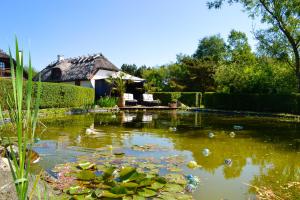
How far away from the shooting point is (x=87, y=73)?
30516 millimetres

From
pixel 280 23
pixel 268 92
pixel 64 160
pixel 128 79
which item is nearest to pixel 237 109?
pixel 268 92

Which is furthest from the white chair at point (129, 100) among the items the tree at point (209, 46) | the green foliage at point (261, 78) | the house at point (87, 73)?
the tree at point (209, 46)

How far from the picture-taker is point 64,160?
592 cm

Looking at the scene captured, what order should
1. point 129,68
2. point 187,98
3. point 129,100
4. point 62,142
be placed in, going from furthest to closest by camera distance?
1. point 129,68
2. point 187,98
3. point 129,100
4. point 62,142

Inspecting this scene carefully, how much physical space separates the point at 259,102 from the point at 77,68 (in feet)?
61.4

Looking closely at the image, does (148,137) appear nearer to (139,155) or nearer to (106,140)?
(106,140)

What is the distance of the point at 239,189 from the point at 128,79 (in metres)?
23.2

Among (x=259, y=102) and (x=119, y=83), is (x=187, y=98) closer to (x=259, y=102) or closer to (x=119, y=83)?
(x=119, y=83)

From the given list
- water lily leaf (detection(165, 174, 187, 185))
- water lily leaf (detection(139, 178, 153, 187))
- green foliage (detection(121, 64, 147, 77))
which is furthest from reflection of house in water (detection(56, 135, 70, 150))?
green foliage (detection(121, 64, 147, 77))

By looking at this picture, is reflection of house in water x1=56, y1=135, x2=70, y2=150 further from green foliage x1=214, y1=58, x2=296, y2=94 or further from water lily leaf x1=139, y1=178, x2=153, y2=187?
green foliage x1=214, y1=58, x2=296, y2=94

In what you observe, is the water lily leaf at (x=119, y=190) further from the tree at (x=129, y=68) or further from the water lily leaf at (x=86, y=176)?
the tree at (x=129, y=68)

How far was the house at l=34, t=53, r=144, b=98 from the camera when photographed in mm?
29984

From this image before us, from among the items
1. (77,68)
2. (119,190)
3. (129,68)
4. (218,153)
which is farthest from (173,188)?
(129,68)

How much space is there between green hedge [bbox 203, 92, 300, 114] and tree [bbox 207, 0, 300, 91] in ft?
7.99
